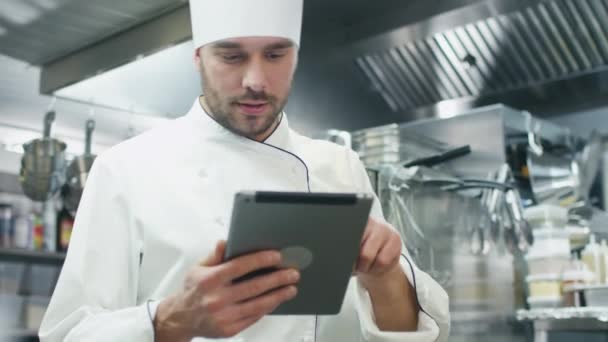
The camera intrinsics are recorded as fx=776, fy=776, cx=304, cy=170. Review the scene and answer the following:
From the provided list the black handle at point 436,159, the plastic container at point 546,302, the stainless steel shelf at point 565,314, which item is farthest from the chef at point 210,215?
the plastic container at point 546,302

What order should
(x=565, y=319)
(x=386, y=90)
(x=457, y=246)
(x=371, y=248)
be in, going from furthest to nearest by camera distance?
1. (x=386, y=90)
2. (x=457, y=246)
3. (x=565, y=319)
4. (x=371, y=248)

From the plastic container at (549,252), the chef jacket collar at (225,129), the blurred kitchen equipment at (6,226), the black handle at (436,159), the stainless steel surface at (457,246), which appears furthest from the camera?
the blurred kitchen equipment at (6,226)

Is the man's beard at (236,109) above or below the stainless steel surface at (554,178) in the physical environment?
below

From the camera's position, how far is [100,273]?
3.86ft

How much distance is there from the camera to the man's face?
1.21 m

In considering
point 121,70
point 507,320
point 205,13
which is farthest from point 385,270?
point 121,70

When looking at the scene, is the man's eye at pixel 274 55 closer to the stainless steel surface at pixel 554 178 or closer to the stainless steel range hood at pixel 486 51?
the stainless steel range hood at pixel 486 51

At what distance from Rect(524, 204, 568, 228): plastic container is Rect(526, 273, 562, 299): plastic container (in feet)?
0.57

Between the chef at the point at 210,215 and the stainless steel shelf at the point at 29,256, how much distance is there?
173 centimetres

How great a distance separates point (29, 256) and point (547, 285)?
73.5 inches

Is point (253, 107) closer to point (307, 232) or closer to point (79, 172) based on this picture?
point (307, 232)

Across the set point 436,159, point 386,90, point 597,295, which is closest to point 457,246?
point 436,159

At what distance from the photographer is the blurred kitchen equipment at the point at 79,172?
9.32ft

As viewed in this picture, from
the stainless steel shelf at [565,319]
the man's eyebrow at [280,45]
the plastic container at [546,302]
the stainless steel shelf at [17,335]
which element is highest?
the man's eyebrow at [280,45]
